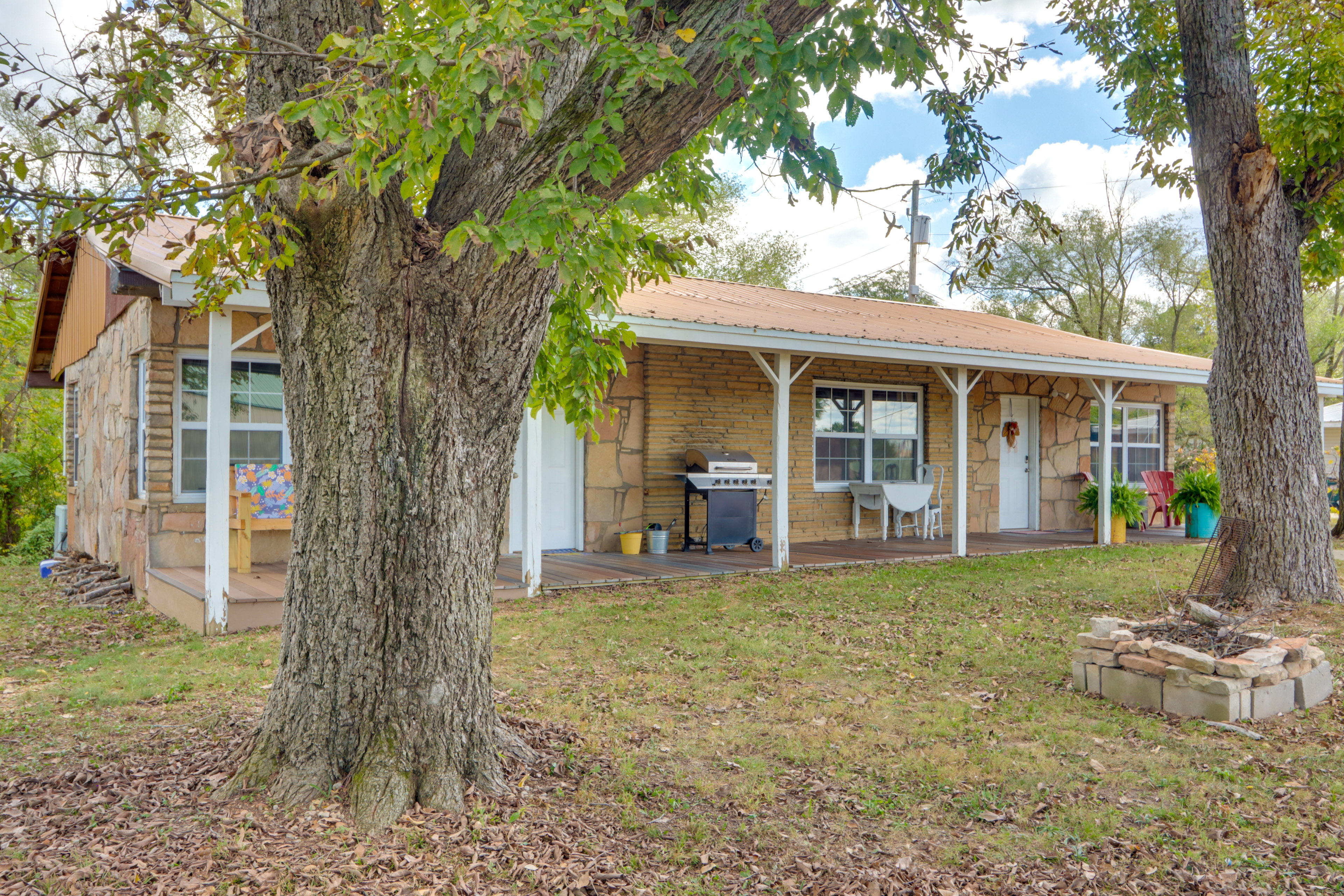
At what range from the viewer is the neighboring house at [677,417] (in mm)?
7191

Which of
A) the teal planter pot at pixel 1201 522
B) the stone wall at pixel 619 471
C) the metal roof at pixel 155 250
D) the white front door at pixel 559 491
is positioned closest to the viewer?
the metal roof at pixel 155 250

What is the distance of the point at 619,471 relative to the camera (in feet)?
31.4

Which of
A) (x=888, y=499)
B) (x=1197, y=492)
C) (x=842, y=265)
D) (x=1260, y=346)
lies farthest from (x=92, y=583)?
(x=842, y=265)

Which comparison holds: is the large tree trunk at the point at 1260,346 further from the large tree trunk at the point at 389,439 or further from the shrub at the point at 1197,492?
the shrub at the point at 1197,492

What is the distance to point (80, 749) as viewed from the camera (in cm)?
363

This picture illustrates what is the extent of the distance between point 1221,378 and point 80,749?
757 cm

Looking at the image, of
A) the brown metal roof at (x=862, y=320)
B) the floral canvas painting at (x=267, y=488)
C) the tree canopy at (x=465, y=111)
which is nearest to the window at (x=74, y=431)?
Answer: the floral canvas painting at (x=267, y=488)

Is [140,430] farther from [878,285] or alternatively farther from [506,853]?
[878,285]

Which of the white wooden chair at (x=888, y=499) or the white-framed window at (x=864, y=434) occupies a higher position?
the white-framed window at (x=864, y=434)

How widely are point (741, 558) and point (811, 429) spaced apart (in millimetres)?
2254

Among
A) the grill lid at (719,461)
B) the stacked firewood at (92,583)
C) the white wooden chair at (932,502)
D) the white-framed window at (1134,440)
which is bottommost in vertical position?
the stacked firewood at (92,583)

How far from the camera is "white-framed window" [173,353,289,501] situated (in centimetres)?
741

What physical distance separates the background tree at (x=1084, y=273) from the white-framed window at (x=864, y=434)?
15.2 meters

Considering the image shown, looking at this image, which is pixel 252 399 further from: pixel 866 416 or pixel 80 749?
pixel 866 416
